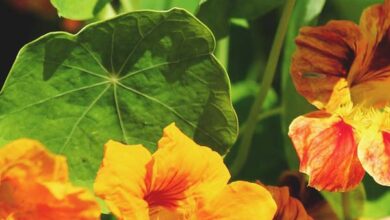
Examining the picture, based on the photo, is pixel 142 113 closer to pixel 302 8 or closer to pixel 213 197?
pixel 213 197

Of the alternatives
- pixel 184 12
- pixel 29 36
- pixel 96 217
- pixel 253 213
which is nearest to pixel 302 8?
pixel 184 12

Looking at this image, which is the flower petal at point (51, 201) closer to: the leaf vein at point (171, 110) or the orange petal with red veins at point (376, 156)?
the leaf vein at point (171, 110)

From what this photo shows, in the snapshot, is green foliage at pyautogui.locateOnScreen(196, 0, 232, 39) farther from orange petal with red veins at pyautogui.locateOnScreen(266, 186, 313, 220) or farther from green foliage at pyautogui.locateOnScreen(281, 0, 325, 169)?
orange petal with red veins at pyautogui.locateOnScreen(266, 186, 313, 220)

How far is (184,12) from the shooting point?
923 mm

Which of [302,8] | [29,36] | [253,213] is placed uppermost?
[302,8]

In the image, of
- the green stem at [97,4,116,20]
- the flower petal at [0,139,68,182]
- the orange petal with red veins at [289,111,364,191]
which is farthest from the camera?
the green stem at [97,4,116,20]

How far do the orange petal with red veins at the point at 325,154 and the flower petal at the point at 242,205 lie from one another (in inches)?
2.6

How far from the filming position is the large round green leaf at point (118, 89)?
94 cm

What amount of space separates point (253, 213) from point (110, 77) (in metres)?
0.23

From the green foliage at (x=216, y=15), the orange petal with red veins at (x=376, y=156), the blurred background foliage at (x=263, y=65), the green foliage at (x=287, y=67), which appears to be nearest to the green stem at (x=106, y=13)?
the blurred background foliage at (x=263, y=65)

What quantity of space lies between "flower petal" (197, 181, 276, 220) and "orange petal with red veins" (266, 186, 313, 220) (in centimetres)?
9

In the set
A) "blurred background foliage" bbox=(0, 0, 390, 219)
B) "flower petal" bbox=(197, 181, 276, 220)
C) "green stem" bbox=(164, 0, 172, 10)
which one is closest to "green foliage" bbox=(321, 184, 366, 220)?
"blurred background foliage" bbox=(0, 0, 390, 219)

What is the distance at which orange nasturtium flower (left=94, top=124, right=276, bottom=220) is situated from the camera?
821mm

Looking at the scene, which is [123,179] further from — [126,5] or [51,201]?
[126,5]
